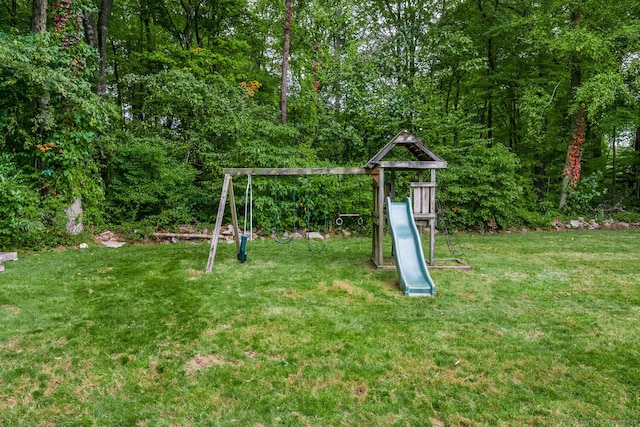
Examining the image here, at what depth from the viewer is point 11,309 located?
403 cm

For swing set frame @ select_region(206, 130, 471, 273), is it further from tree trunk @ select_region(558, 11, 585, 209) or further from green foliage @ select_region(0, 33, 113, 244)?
tree trunk @ select_region(558, 11, 585, 209)

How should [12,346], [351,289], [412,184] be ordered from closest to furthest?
[12,346], [351,289], [412,184]

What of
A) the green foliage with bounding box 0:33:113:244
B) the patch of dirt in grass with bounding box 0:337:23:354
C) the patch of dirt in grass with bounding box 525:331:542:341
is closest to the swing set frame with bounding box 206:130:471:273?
the patch of dirt in grass with bounding box 525:331:542:341

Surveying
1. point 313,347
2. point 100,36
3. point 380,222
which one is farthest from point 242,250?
point 100,36

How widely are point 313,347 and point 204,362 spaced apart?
94cm

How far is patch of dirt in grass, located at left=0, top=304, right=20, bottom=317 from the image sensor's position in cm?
392

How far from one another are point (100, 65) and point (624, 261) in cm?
1374

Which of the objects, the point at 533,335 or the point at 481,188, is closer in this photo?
the point at 533,335

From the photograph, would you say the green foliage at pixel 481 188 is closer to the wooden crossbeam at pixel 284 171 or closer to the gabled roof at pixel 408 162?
the gabled roof at pixel 408 162

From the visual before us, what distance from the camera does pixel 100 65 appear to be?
10727 millimetres

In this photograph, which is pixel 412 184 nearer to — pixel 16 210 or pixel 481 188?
pixel 481 188

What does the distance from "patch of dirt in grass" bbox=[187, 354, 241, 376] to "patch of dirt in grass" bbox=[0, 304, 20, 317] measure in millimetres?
2362

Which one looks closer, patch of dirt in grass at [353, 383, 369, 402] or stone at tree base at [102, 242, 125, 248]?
patch of dirt in grass at [353, 383, 369, 402]

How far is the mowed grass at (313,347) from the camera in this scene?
243 cm
